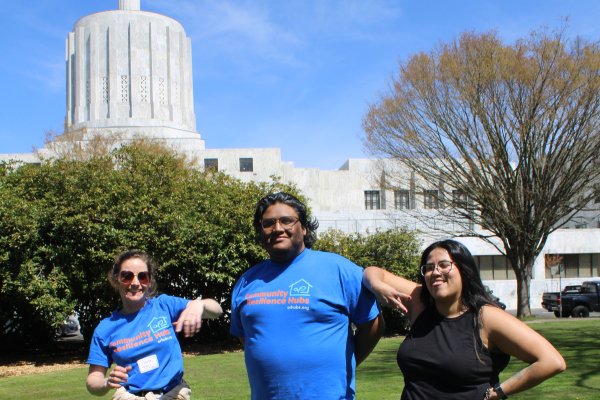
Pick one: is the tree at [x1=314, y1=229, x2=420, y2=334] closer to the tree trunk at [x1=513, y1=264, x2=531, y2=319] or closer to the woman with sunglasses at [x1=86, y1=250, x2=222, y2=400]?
the tree trunk at [x1=513, y1=264, x2=531, y2=319]

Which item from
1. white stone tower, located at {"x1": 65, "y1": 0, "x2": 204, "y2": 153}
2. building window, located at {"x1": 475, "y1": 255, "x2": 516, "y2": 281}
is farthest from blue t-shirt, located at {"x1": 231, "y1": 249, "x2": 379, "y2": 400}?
white stone tower, located at {"x1": 65, "y1": 0, "x2": 204, "y2": 153}

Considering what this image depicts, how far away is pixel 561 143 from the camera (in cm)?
2358

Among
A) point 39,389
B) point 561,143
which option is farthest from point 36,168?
point 561,143

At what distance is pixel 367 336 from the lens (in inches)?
145

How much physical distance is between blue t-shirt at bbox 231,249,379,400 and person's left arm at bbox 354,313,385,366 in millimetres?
53

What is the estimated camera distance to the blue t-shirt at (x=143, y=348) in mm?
3816

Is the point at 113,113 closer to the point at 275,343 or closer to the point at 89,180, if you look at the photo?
the point at 89,180

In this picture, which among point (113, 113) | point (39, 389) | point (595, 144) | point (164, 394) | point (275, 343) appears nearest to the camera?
point (275, 343)

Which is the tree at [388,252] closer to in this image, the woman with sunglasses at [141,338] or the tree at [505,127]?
the tree at [505,127]

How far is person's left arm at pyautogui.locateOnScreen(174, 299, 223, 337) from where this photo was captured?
3.80 meters

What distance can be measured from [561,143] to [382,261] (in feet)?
26.5

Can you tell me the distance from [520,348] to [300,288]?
1.14m

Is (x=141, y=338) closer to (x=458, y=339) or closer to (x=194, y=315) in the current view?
(x=194, y=315)

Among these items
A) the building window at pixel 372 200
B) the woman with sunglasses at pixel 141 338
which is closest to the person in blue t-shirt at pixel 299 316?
the woman with sunglasses at pixel 141 338
